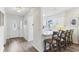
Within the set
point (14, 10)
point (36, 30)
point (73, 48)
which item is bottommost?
point (73, 48)

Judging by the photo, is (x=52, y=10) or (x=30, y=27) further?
(x=30, y=27)

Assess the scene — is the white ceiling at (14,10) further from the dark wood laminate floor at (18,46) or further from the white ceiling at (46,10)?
the dark wood laminate floor at (18,46)

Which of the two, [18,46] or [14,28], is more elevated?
[14,28]

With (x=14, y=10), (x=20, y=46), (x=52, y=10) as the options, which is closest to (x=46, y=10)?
(x=52, y=10)

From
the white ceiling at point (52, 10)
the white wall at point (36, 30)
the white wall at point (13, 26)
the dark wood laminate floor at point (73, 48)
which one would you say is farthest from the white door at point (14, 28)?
the dark wood laminate floor at point (73, 48)

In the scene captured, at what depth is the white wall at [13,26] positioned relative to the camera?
196cm

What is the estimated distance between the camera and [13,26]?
1.99m

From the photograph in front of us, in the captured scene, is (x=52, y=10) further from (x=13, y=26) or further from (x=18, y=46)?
(x=18, y=46)

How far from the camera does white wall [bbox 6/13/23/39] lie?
6.41 ft

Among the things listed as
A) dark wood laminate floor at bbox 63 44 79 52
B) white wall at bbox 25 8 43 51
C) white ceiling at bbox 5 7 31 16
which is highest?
white ceiling at bbox 5 7 31 16

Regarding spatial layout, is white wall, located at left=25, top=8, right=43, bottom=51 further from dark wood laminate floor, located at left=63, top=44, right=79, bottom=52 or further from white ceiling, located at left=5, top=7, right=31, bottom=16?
dark wood laminate floor, located at left=63, top=44, right=79, bottom=52

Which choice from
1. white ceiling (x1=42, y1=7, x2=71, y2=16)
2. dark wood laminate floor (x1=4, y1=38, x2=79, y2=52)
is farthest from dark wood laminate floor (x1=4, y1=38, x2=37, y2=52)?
white ceiling (x1=42, y1=7, x2=71, y2=16)
